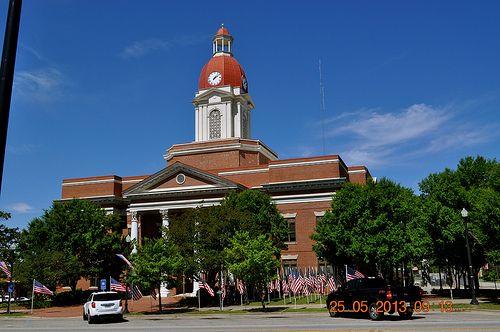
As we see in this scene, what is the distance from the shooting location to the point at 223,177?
5816 cm

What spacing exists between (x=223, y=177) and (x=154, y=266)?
23.6 m

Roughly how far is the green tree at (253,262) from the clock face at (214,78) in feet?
118

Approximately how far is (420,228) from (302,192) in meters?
15.8

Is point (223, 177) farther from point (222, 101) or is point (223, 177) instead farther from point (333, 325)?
point (333, 325)

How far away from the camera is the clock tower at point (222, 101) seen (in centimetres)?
6562

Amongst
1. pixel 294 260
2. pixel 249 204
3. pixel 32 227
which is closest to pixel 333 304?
pixel 249 204

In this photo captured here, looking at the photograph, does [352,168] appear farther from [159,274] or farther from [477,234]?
[159,274]

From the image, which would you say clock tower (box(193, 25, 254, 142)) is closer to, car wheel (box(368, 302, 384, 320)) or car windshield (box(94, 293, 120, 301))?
car windshield (box(94, 293, 120, 301))

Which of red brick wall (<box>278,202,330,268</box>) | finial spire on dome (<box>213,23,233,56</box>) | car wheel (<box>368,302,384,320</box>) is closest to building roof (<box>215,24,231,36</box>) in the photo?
finial spire on dome (<box>213,23,233,56</box>)

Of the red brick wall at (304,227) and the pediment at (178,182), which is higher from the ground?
the pediment at (178,182)

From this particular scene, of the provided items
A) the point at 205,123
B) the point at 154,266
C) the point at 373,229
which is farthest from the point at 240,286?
the point at 205,123

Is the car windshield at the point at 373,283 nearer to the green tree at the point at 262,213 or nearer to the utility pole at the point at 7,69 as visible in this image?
the green tree at the point at 262,213

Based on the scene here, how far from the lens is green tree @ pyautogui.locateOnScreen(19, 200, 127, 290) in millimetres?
47531

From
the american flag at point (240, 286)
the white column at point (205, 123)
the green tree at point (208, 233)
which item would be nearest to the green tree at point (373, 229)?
the green tree at point (208, 233)
